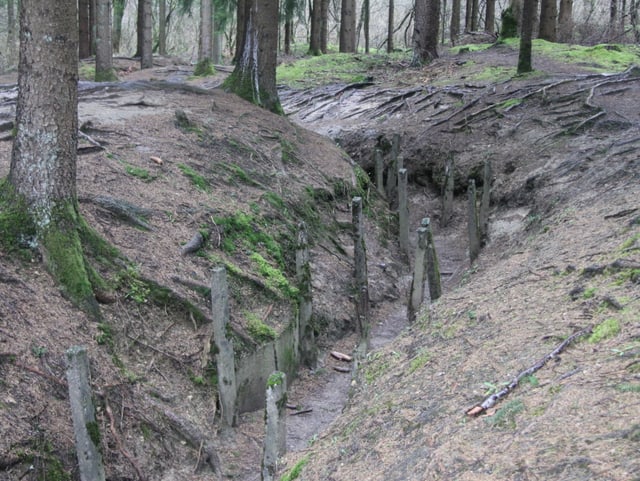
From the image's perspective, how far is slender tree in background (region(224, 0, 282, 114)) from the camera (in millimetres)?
12789

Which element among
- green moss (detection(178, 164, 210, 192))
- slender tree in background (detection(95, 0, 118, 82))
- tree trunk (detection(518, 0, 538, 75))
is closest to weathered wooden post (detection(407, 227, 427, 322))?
green moss (detection(178, 164, 210, 192))

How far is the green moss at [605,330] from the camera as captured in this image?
4228 mm

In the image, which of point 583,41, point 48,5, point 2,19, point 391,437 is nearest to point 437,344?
point 391,437

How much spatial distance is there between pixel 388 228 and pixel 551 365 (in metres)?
8.56

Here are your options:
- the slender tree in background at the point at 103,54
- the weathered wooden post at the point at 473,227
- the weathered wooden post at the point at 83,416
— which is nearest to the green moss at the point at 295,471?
the weathered wooden post at the point at 83,416

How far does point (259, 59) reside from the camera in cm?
1312

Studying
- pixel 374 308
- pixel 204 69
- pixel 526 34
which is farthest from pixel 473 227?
pixel 204 69

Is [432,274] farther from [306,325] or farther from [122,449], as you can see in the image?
[122,449]

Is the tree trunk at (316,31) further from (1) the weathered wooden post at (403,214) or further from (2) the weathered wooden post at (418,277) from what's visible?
(2) the weathered wooden post at (418,277)

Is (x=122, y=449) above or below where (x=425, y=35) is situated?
below

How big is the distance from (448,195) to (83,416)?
9657 mm

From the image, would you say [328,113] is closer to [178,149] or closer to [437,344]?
[178,149]

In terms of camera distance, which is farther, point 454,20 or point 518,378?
point 454,20

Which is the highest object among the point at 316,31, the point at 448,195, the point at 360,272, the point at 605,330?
the point at 316,31
